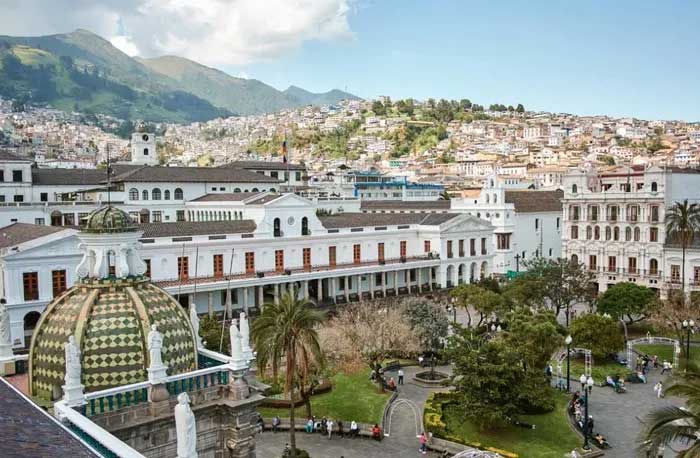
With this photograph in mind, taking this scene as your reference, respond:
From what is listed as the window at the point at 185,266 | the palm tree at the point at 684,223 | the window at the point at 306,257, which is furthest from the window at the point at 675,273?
the window at the point at 185,266

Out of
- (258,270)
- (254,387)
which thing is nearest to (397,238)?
(258,270)

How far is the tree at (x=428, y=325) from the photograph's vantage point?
36781 mm

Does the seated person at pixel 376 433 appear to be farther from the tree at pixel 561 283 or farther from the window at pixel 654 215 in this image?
the window at pixel 654 215

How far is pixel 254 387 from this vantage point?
13422mm

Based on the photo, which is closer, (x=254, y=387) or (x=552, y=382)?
(x=254, y=387)

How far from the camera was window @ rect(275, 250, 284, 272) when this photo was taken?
4950cm

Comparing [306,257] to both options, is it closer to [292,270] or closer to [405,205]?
[292,270]

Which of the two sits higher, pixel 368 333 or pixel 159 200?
pixel 159 200

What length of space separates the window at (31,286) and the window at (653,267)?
1802 inches

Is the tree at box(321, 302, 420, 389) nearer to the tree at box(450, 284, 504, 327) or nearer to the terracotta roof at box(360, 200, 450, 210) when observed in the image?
the tree at box(450, 284, 504, 327)

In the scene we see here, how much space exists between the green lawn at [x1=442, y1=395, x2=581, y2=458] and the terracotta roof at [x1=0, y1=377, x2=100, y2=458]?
19.5 meters

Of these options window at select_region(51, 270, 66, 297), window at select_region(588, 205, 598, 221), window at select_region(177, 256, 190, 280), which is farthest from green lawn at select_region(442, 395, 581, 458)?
window at select_region(588, 205, 598, 221)

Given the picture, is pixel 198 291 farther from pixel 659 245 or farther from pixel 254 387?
pixel 659 245

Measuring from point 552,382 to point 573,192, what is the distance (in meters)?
29.9
